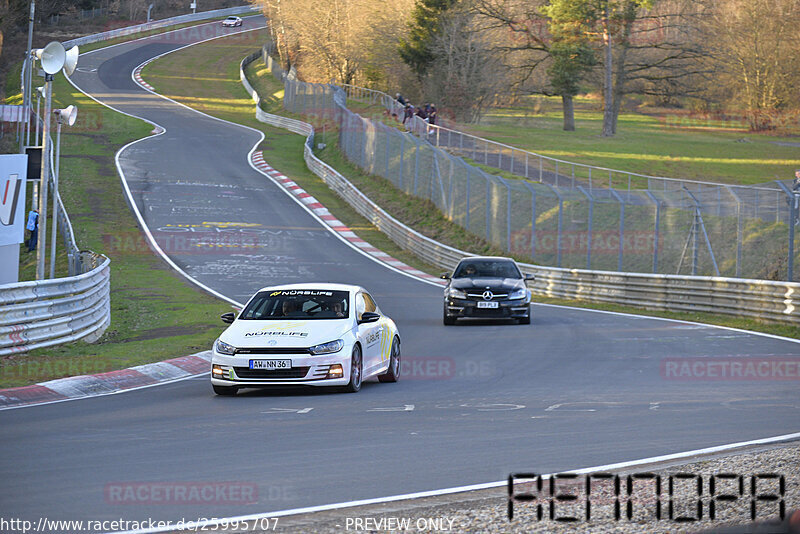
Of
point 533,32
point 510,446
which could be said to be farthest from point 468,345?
point 533,32

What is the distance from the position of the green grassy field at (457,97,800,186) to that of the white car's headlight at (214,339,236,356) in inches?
1672

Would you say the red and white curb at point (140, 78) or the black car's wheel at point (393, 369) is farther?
the red and white curb at point (140, 78)

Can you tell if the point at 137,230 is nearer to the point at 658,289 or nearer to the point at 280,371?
the point at 658,289

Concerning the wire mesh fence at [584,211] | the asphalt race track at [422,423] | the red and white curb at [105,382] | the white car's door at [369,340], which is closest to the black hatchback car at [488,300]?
the asphalt race track at [422,423]

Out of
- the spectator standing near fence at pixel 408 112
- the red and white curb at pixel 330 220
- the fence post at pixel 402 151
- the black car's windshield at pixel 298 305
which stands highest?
the spectator standing near fence at pixel 408 112

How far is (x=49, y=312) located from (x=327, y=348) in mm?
6204

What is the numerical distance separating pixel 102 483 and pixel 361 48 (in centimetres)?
6796

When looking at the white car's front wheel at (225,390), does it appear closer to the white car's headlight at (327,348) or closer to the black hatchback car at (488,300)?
the white car's headlight at (327,348)

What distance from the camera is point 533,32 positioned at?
7825 cm

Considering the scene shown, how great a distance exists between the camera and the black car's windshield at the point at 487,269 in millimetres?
23766

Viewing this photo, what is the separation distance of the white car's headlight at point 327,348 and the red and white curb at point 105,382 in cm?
276

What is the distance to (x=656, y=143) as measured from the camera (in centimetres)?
7531

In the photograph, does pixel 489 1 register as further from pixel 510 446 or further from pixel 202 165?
pixel 510 446

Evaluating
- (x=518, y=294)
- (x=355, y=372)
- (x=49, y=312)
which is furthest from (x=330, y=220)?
(x=355, y=372)
